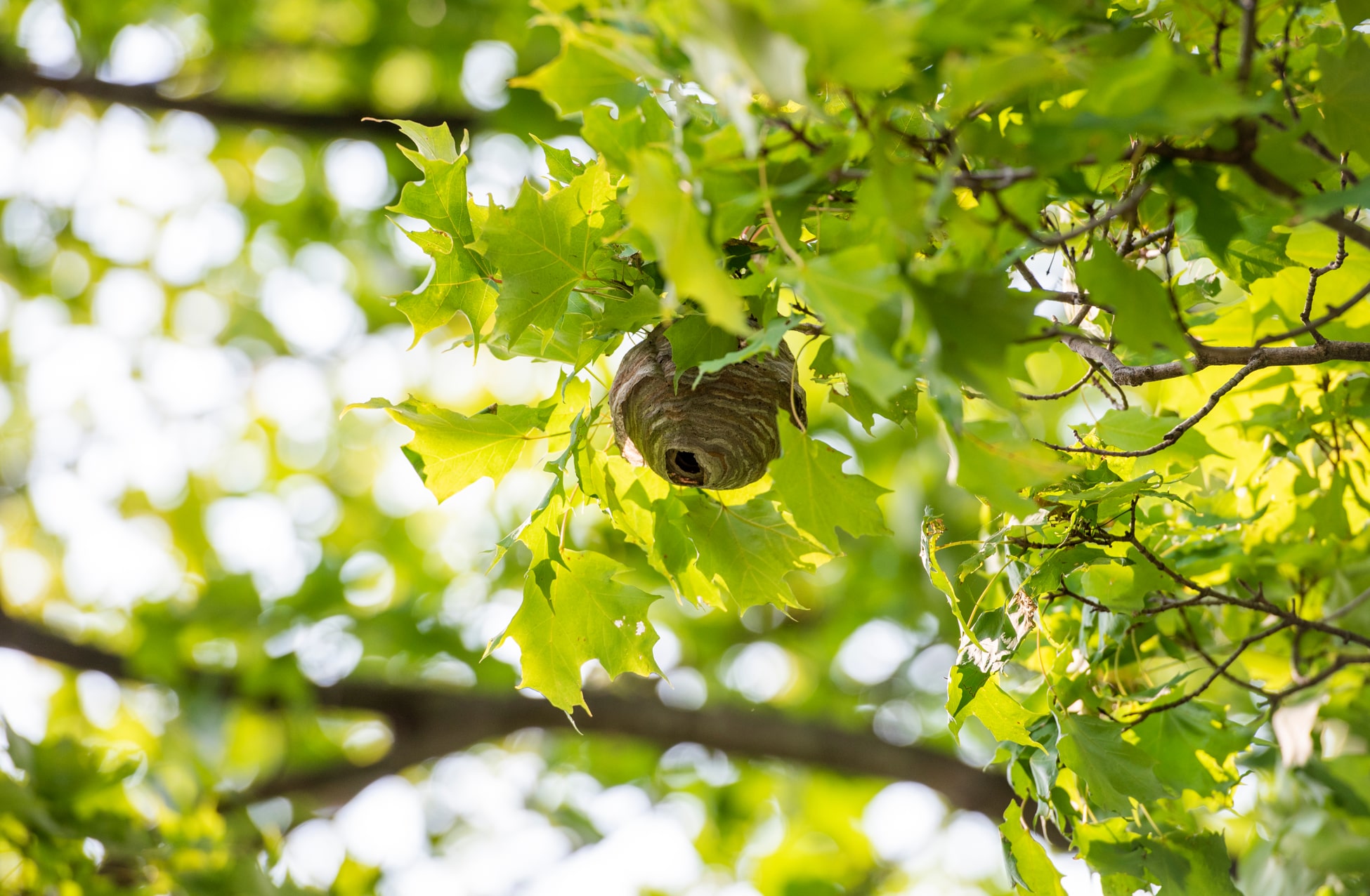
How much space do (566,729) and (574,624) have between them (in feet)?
9.20

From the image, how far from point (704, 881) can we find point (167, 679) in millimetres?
2650

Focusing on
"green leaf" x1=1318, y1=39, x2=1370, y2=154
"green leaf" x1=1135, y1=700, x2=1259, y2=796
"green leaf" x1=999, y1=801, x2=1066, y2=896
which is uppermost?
"green leaf" x1=1318, y1=39, x2=1370, y2=154

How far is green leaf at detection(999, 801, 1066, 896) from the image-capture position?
1.14 m

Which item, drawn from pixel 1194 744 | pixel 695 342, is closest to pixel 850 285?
pixel 695 342

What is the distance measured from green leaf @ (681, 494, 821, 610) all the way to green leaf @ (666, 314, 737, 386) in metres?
0.23

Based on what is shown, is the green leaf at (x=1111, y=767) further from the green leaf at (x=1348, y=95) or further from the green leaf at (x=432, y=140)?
the green leaf at (x=432, y=140)

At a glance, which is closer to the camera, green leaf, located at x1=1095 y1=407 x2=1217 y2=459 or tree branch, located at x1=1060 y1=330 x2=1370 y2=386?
tree branch, located at x1=1060 y1=330 x2=1370 y2=386

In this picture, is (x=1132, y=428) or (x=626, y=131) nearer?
(x=626, y=131)

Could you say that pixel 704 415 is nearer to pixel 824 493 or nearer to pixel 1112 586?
pixel 824 493

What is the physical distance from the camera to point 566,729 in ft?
12.5

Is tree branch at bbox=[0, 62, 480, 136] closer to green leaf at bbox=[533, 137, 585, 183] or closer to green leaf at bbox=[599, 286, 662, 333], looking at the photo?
green leaf at bbox=[533, 137, 585, 183]

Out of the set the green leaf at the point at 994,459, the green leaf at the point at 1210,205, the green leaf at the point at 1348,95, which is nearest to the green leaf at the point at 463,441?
the green leaf at the point at 994,459

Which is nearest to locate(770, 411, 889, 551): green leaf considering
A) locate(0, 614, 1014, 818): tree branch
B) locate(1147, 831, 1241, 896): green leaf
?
locate(1147, 831, 1241, 896): green leaf

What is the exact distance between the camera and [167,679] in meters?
3.56
